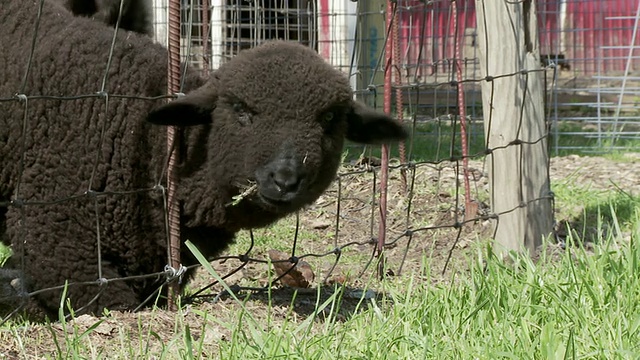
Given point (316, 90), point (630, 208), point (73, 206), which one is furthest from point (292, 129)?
point (630, 208)

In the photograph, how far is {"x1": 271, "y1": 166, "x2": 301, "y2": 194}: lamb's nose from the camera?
13.2 feet

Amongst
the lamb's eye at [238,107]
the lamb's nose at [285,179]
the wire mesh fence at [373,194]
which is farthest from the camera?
the wire mesh fence at [373,194]

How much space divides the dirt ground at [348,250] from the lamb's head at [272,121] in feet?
1.67

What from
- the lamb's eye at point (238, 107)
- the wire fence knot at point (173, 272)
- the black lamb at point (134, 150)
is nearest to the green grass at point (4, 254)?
the black lamb at point (134, 150)

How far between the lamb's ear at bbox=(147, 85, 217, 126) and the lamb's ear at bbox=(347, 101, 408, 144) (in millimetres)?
742

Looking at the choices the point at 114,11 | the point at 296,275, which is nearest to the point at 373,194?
the point at 296,275

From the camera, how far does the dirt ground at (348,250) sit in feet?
12.0

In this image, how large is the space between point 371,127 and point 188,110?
1005 mm

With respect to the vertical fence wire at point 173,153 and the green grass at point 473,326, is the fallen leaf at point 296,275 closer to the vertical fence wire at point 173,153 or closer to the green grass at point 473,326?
the vertical fence wire at point 173,153

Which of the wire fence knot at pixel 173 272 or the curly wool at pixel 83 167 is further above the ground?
the curly wool at pixel 83 167

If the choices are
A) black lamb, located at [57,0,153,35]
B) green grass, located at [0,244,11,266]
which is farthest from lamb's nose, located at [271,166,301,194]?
black lamb, located at [57,0,153,35]

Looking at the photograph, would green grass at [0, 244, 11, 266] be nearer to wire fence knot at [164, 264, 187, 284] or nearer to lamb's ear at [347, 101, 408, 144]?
wire fence knot at [164, 264, 187, 284]

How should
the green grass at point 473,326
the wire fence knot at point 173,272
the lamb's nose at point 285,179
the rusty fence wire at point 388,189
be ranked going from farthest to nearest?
1. the rusty fence wire at point 388,189
2. the wire fence knot at point 173,272
3. the lamb's nose at point 285,179
4. the green grass at point 473,326

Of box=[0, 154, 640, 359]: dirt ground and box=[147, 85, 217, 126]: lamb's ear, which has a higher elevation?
box=[147, 85, 217, 126]: lamb's ear
